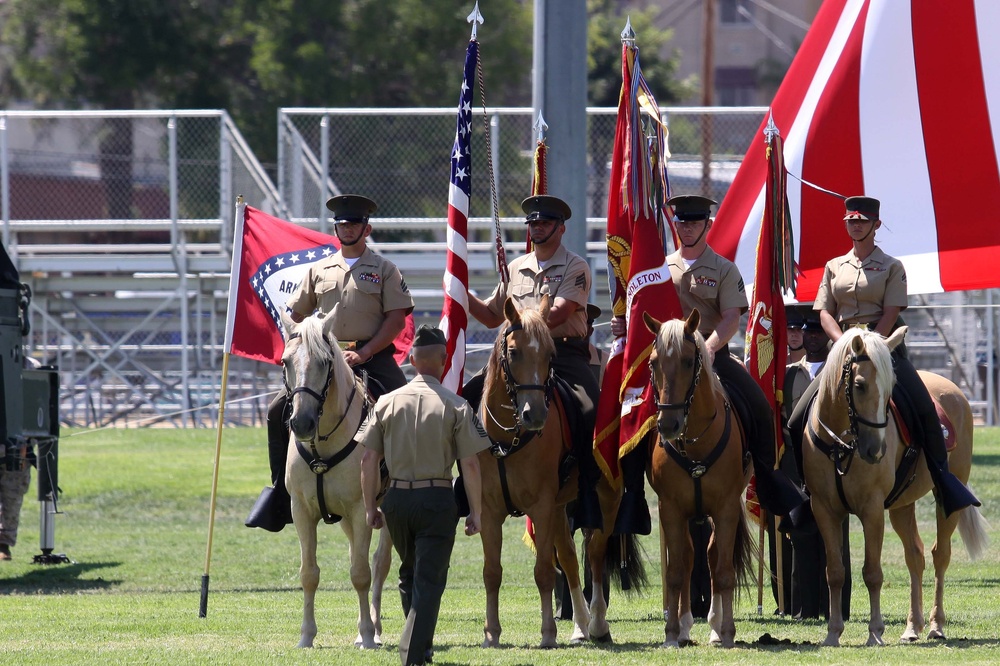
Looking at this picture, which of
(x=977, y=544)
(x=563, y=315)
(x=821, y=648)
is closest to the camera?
(x=821, y=648)

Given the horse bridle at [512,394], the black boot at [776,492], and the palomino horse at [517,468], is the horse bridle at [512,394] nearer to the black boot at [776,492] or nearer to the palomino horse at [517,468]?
the palomino horse at [517,468]

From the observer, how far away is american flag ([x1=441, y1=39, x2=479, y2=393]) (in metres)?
9.89

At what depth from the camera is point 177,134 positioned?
21.5 meters

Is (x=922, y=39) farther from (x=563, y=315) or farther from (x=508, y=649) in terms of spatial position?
(x=508, y=649)

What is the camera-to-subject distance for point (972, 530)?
10.3 meters

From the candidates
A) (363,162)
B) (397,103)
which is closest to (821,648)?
(363,162)

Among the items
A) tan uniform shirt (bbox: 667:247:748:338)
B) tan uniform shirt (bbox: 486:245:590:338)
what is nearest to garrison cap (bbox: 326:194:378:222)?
tan uniform shirt (bbox: 486:245:590:338)

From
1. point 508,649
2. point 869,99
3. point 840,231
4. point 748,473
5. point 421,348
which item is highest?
point 869,99

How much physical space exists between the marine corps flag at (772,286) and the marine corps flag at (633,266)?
743 millimetres

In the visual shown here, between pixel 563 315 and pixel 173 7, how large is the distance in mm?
28986

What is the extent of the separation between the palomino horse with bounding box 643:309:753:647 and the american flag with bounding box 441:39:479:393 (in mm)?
1537

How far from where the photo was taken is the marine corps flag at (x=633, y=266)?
9.23 meters

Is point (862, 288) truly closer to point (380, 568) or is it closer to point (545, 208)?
point (545, 208)

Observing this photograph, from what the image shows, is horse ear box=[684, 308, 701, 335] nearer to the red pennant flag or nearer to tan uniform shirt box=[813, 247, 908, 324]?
tan uniform shirt box=[813, 247, 908, 324]
